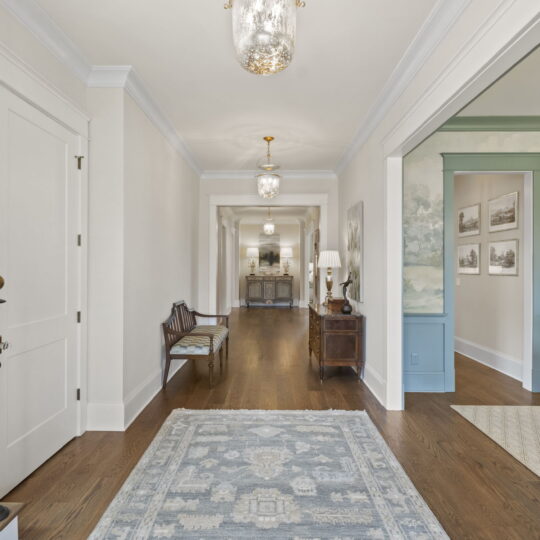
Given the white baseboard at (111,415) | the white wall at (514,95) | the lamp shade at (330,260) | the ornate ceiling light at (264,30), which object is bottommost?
the white baseboard at (111,415)

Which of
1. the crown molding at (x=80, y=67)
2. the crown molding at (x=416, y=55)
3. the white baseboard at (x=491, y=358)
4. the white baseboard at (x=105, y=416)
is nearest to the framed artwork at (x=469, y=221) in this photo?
the white baseboard at (x=491, y=358)

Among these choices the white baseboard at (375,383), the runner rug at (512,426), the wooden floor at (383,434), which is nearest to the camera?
the wooden floor at (383,434)

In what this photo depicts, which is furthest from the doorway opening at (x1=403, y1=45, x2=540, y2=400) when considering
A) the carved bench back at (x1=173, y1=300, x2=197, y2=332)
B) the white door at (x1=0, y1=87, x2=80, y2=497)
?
the white door at (x1=0, y1=87, x2=80, y2=497)

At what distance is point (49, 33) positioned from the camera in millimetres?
2451

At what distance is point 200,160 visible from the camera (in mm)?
5438

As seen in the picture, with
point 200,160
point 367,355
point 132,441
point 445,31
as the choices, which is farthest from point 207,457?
point 200,160

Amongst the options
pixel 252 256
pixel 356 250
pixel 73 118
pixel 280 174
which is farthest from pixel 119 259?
pixel 252 256

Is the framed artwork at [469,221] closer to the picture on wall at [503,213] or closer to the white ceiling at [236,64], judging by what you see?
the picture on wall at [503,213]

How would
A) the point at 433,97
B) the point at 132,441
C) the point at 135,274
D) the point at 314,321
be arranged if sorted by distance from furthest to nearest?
1. the point at 314,321
2. the point at 135,274
3. the point at 132,441
4. the point at 433,97

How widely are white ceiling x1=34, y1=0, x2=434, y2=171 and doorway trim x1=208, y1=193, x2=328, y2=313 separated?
1584 mm

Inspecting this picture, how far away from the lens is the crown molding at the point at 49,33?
7.21 ft

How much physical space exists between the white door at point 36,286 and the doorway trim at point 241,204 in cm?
331

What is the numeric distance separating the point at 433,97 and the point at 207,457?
2.81 meters

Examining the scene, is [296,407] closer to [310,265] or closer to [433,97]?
[433,97]
